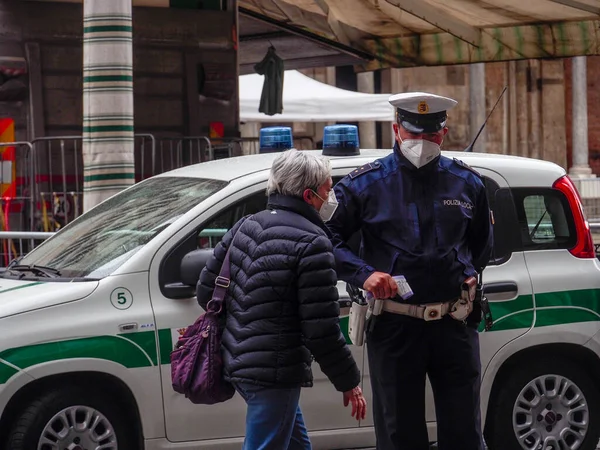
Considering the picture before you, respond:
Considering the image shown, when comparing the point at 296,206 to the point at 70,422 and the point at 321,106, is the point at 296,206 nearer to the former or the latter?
the point at 70,422

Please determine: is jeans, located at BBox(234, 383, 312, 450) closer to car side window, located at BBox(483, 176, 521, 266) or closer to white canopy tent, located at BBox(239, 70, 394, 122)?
car side window, located at BBox(483, 176, 521, 266)

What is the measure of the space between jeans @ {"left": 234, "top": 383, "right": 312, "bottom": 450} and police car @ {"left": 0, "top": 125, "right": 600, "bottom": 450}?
1004 millimetres

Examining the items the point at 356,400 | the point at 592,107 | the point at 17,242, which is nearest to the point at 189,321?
the point at 356,400

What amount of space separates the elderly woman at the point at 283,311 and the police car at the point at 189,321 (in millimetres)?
880

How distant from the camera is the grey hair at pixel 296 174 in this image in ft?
16.1

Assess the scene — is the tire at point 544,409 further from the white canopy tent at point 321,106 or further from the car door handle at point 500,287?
the white canopy tent at point 321,106

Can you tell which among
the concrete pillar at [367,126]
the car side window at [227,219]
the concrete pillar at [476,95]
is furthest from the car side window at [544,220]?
the concrete pillar at [476,95]

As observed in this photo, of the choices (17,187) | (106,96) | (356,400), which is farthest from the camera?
(17,187)

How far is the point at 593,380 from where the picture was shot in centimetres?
690

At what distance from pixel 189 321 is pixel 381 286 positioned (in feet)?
4.45

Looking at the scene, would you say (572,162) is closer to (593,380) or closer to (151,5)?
(151,5)

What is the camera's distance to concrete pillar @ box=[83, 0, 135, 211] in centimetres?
868


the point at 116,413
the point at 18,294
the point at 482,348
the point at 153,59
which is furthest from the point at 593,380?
the point at 153,59

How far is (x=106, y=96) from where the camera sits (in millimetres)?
8695
